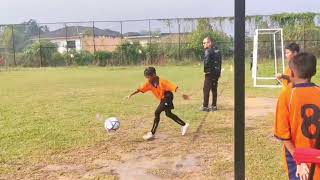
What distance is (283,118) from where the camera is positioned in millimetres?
3826

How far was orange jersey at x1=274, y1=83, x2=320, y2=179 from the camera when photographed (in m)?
3.75

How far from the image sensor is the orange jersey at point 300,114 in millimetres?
3752

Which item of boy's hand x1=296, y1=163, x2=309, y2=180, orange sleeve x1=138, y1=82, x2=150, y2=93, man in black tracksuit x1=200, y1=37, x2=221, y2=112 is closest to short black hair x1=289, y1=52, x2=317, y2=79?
boy's hand x1=296, y1=163, x2=309, y2=180

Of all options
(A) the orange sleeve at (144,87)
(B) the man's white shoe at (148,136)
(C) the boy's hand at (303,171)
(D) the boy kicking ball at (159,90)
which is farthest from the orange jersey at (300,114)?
(B) the man's white shoe at (148,136)

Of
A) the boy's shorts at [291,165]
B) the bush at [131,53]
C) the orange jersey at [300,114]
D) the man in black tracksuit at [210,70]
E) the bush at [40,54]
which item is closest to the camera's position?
the orange jersey at [300,114]

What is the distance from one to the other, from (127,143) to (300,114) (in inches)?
213

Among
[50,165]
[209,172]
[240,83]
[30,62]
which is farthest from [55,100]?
[30,62]

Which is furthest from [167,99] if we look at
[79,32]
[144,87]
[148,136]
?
[79,32]

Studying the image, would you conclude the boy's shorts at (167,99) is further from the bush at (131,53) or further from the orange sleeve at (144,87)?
the bush at (131,53)

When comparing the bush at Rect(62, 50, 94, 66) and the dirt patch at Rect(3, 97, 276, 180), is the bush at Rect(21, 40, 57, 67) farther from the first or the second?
the dirt patch at Rect(3, 97, 276, 180)

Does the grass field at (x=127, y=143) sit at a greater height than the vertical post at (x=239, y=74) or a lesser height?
lesser

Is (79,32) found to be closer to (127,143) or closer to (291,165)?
(127,143)

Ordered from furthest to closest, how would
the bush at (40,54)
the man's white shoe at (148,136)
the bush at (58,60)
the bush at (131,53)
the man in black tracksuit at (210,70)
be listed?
the bush at (40,54) < the bush at (58,60) < the bush at (131,53) < the man in black tracksuit at (210,70) < the man's white shoe at (148,136)

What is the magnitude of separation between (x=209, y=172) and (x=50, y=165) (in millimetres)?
2258
